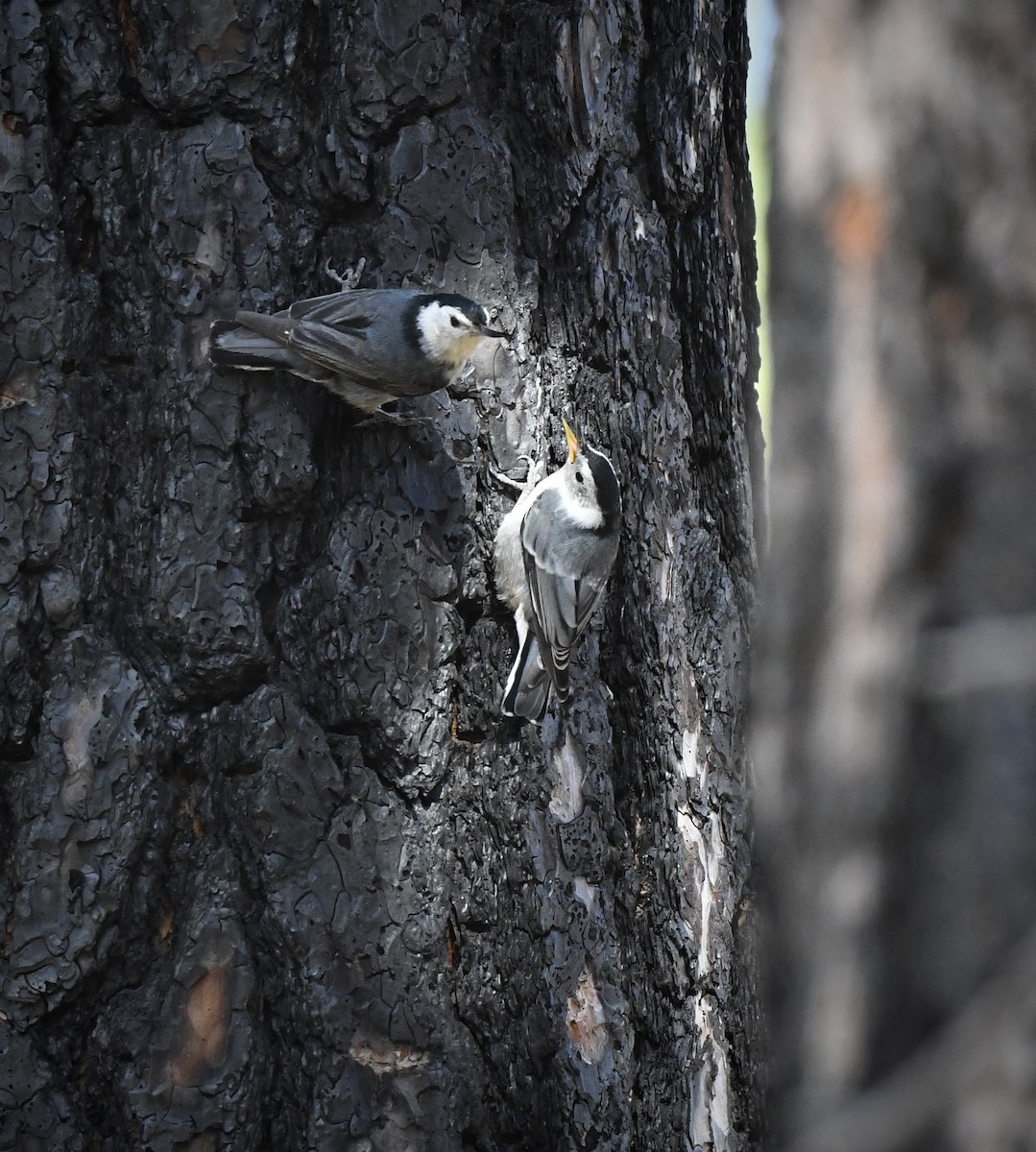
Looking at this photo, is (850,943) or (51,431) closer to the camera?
(850,943)

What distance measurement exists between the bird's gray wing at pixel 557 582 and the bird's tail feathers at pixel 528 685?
0.05 feet

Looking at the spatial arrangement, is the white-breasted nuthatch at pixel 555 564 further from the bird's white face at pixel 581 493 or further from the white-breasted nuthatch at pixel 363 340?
the white-breasted nuthatch at pixel 363 340

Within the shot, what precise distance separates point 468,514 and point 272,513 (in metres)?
0.29

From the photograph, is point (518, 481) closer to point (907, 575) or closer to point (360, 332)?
point (360, 332)

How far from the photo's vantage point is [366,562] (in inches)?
65.7

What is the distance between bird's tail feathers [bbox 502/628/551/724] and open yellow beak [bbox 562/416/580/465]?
286 mm

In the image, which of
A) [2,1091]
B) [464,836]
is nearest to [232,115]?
[464,836]

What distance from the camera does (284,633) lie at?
5.41 ft

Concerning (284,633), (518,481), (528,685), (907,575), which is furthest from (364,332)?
(907,575)

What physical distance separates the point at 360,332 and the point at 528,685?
57 centimetres

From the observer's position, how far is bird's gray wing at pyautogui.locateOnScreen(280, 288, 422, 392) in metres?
1.66

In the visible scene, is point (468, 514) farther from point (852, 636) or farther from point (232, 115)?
point (852, 636)

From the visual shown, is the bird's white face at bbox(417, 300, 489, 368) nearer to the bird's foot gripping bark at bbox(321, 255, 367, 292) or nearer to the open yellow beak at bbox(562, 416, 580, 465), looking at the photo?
the bird's foot gripping bark at bbox(321, 255, 367, 292)

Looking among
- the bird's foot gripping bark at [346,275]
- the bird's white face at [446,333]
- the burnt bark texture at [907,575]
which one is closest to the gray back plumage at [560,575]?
the bird's white face at [446,333]
